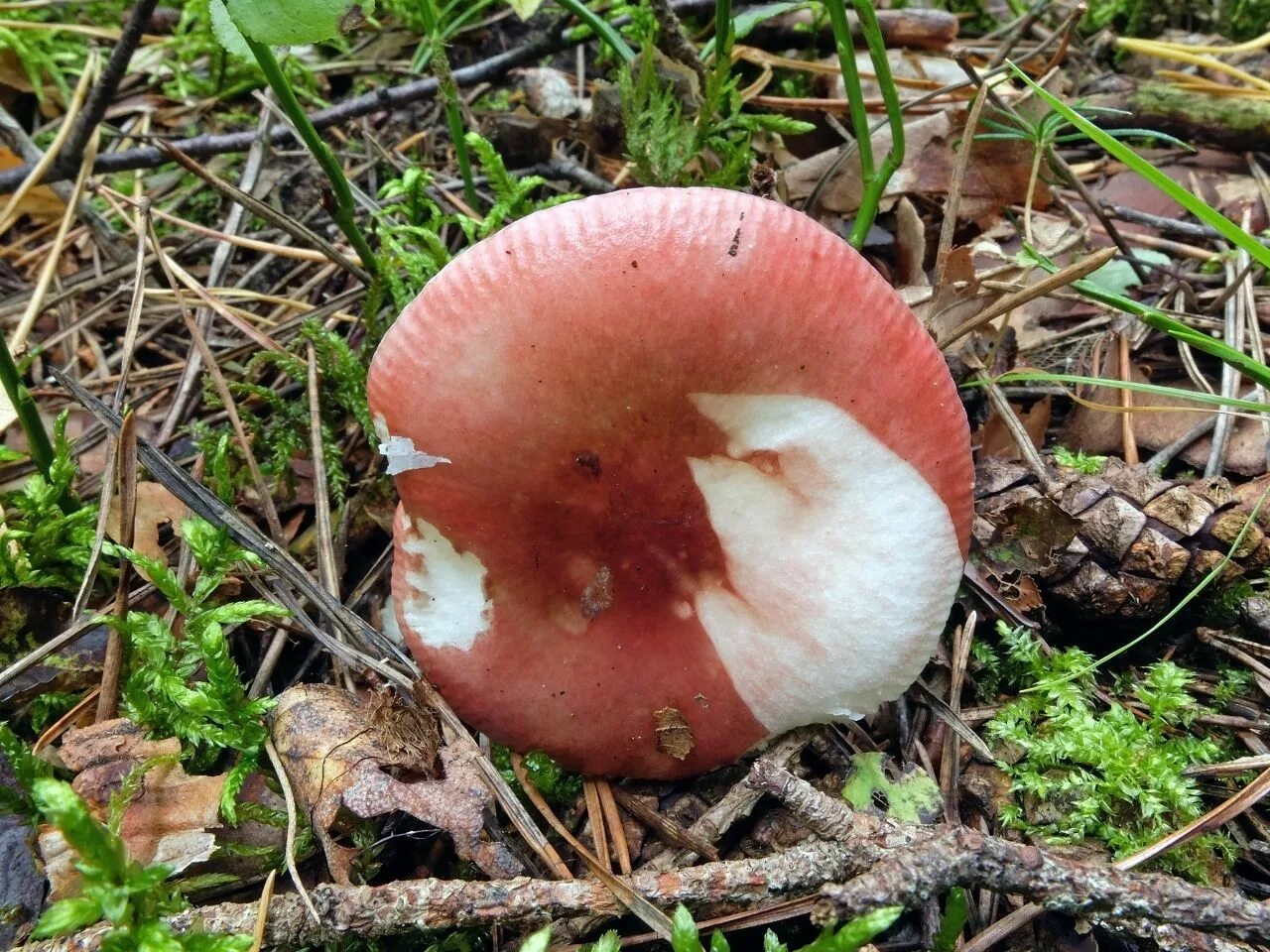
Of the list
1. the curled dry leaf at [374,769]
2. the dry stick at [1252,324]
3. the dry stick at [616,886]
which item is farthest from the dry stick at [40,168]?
the dry stick at [1252,324]

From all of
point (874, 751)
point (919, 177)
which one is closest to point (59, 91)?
point (919, 177)

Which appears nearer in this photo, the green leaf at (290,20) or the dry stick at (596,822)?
the green leaf at (290,20)

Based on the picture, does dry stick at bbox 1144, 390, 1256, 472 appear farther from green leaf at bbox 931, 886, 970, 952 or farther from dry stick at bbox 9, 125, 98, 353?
dry stick at bbox 9, 125, 98, 353

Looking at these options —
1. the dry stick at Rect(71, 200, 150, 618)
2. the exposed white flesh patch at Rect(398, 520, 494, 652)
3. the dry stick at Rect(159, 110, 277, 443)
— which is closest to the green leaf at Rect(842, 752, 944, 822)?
the exposed white flesh patch at Rect(398, 520, 494, 652)

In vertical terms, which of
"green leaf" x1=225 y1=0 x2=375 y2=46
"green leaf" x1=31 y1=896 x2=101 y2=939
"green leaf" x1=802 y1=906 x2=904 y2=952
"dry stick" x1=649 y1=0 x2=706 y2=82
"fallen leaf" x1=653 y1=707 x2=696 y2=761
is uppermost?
"green leaf" x1=225 y1=0 x2=375 y2=46

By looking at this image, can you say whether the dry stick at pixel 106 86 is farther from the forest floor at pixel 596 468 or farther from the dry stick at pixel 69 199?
the dry stick at pixel 69 199
